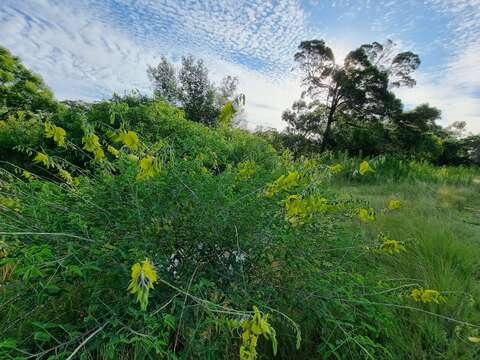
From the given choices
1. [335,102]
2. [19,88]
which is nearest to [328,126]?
[335,102]

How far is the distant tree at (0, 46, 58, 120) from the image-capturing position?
11359mm

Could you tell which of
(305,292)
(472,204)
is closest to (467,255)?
(305,292)

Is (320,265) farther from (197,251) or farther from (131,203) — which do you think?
(131,203)

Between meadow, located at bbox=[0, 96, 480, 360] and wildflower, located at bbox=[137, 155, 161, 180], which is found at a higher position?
wildflower, located at bbox=[137, 155, 161, 180]

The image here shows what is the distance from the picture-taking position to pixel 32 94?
473 inches

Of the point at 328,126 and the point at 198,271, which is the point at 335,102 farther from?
the point at 198,271

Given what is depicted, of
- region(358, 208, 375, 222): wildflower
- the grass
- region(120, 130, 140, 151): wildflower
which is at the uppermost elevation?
region(120, 130, 140, 151): wildflower

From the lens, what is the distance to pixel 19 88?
1198 centimetres

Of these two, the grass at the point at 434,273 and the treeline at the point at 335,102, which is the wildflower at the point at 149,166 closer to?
the grass at the point at 434,273

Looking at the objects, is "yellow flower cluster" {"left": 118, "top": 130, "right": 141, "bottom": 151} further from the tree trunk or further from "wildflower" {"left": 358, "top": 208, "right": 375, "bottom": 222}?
the tree trunk

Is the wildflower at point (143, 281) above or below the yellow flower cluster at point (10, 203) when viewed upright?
above

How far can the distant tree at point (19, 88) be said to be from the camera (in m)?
11.4

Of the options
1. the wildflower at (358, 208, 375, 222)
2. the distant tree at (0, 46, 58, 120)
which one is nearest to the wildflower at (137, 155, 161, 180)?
the wildflower at (358, 208, 375, 222)

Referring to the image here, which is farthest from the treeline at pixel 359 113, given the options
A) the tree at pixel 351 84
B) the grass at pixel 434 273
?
the grass at pixel 434 273
